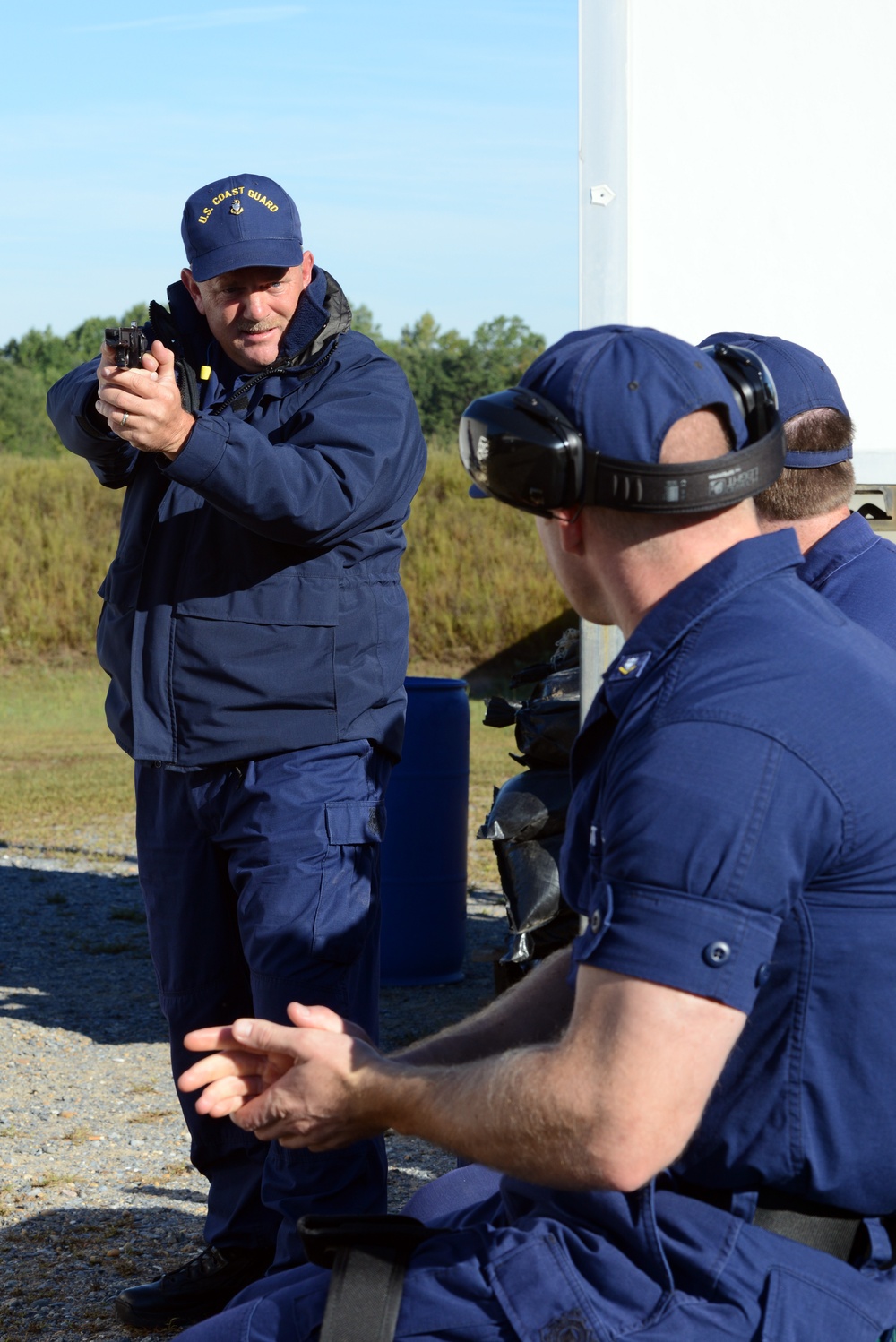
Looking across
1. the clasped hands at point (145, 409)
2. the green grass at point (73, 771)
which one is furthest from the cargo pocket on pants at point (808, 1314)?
the green grass at point (73, 771)

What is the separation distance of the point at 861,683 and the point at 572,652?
146 inches

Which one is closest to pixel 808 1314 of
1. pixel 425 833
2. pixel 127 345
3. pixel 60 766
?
pixel 127 345

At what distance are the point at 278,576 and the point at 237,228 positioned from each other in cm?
78

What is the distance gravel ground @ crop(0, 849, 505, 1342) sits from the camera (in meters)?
3.31

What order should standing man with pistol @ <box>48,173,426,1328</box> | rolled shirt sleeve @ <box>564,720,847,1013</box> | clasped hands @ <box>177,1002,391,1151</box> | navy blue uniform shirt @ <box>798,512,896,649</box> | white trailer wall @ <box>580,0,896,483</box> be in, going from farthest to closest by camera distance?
white trailer wall @ <box>580,0,896,483</box>, standing man with pistol @ <box>48,173,426,1328</box>, navy blue uniform shirt @ <box>798,512,896,649</box>, clasped hands @ <box>177,1002,391,1151</box>, rolled shirt sleeve @ <box>564,720,847,1013</box>

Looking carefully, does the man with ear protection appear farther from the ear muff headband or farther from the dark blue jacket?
the ear muff headband

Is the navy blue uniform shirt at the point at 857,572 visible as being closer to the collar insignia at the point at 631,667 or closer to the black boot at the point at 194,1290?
the collar insignia at the point at 631,667

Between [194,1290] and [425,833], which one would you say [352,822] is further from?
[425,833]

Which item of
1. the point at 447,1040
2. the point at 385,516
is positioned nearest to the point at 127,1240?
the point at 385,516

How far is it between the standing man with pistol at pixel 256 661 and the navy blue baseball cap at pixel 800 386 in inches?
31.5

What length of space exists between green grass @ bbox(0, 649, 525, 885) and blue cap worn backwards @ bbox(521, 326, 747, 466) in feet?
20.2

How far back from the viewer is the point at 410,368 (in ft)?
150

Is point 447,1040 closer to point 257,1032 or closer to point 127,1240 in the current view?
point 257,1032

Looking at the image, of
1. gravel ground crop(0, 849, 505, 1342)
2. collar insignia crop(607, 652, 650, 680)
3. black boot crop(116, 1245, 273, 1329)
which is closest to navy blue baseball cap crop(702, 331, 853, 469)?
collar insignia crop(607, 652, 650, 680)
